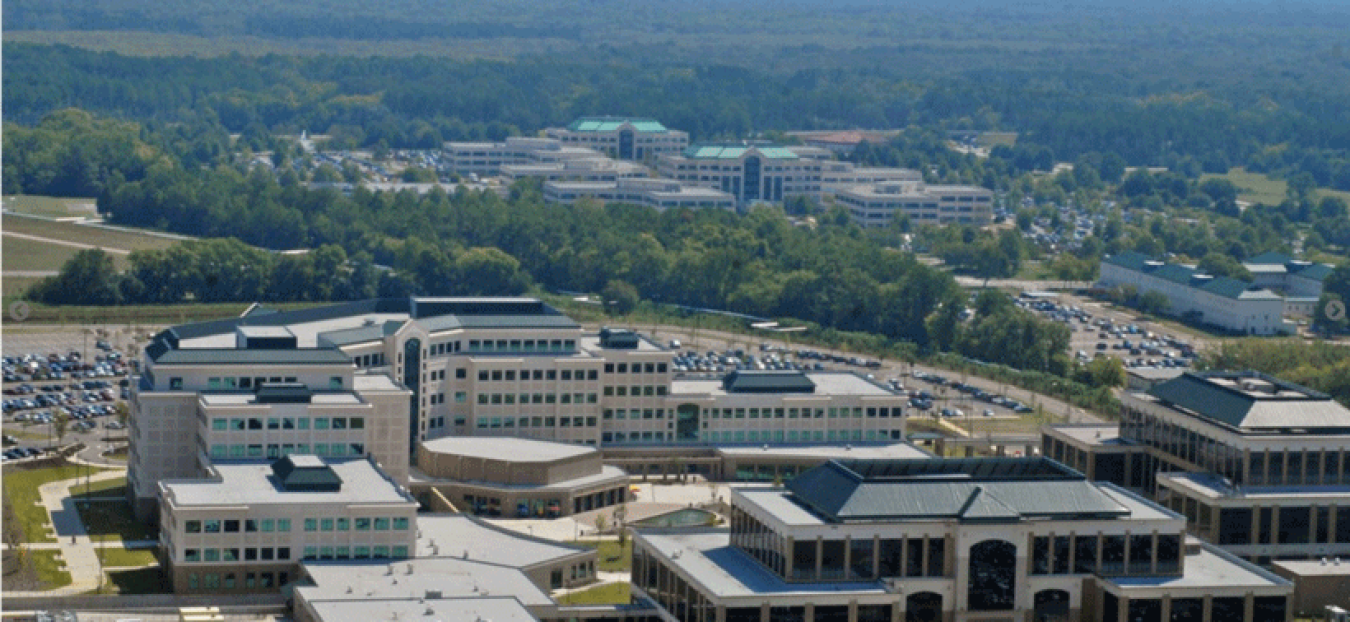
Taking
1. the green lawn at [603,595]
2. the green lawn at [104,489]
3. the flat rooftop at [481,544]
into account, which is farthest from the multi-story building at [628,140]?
the green lawn at [603,595]

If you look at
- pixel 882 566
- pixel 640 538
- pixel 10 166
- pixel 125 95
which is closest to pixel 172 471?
pixel 640 538

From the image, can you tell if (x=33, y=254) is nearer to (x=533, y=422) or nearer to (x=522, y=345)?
(x=522, y=345)

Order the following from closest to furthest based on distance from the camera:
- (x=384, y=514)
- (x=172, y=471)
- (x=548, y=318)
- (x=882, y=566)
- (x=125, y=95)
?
(x=882, y=566) → (x=384, y=514) → (x=172, y=471) → (x=548, y=318) → (x=125, y=95)

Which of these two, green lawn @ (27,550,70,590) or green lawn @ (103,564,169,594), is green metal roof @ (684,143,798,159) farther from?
green lawn @ (103,564,169,594)

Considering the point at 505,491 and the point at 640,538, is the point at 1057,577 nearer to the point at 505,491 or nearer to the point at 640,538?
the point at 640,538

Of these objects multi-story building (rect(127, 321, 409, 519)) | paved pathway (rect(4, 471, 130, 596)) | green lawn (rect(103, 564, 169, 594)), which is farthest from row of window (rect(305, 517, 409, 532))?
multi-story building (rect(127, 321, 409, 519))

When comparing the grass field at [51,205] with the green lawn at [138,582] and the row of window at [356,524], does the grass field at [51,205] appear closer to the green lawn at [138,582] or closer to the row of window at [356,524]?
the green lawn at [138,582]
